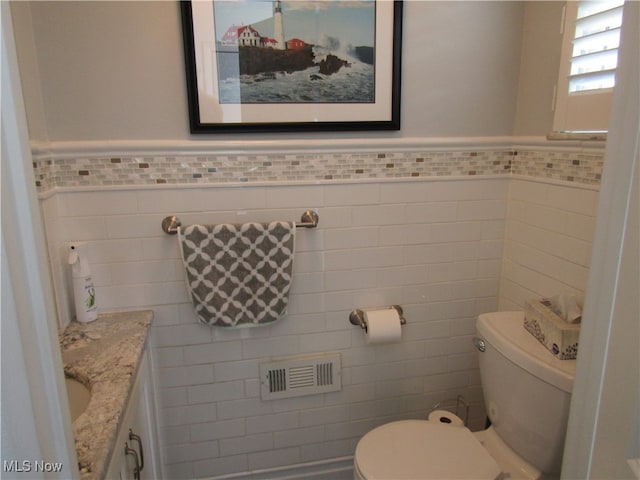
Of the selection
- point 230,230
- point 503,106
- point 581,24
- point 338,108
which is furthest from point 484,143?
point 230,230

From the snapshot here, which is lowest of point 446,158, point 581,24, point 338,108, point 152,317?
point 152,317

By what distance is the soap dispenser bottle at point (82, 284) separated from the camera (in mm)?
1426

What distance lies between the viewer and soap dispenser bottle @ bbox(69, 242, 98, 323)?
4.68 ft

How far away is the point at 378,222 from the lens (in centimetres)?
169

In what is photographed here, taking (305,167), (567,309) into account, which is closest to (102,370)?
(305,167)

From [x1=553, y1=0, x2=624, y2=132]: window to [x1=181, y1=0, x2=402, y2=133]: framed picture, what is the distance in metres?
0.54

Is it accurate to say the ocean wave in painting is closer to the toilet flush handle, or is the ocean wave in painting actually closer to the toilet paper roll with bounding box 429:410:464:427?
the toilet flush handle

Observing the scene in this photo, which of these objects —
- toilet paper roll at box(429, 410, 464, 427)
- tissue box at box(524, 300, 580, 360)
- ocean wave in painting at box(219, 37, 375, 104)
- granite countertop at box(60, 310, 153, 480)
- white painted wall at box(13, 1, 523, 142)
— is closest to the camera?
granite countertop at box(60, 310, 153, 480)

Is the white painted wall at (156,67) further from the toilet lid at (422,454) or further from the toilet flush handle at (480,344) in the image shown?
the toilet lid at (422,454)

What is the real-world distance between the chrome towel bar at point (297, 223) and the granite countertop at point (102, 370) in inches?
12.2

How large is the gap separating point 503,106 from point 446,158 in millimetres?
297

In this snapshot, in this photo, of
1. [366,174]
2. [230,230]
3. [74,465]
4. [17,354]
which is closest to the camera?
[17,354]

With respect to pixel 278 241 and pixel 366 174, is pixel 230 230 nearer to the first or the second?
pixel 278 241

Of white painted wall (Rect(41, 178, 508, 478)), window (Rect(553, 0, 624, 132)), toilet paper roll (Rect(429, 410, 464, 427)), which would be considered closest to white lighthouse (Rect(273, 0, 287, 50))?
white painted wall (Rect(41, 178, 508, 478))
